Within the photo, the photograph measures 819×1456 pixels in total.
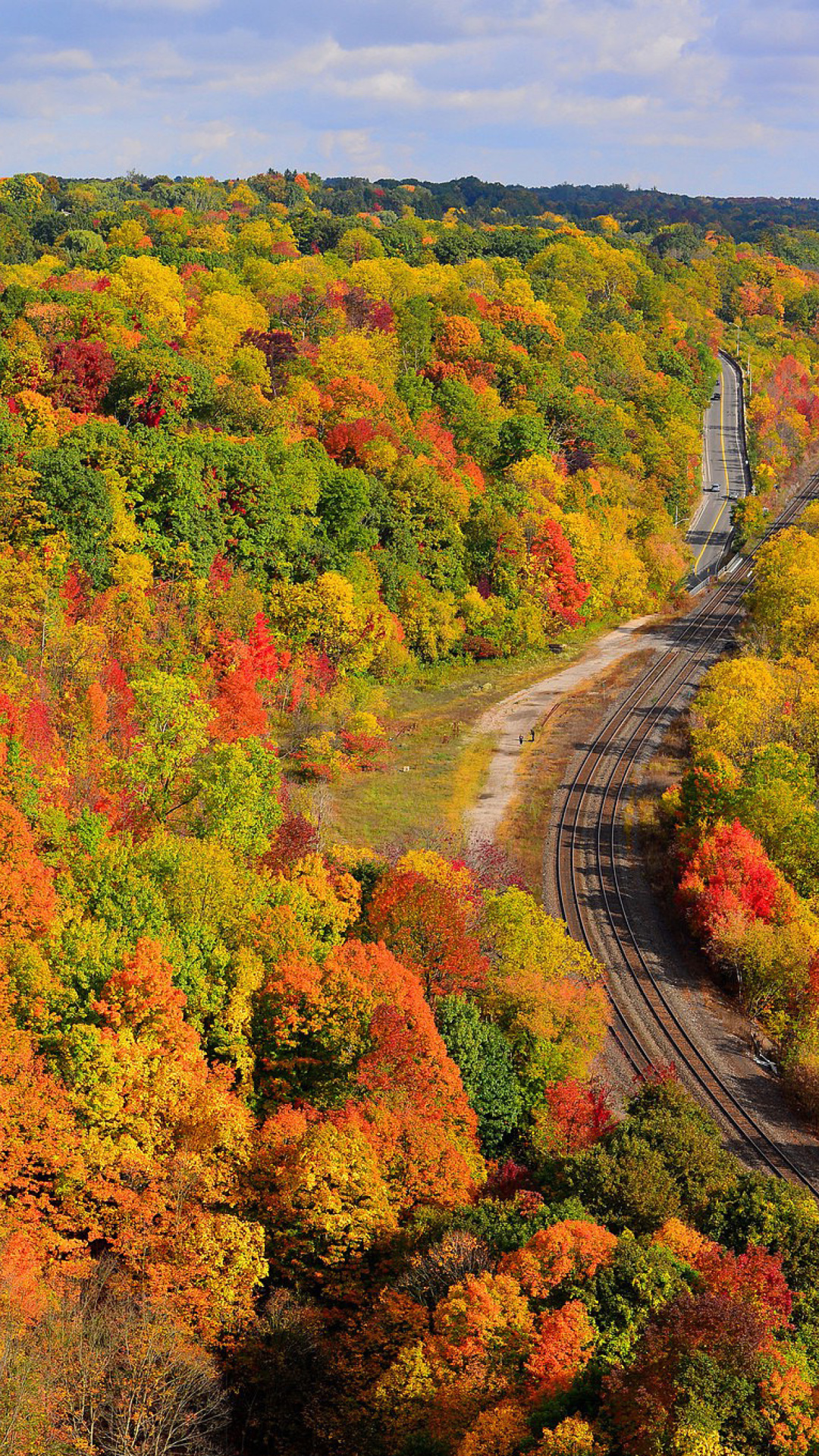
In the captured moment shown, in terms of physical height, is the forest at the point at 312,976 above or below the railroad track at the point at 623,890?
above

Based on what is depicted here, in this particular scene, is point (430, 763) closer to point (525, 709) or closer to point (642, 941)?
point (525, 709)

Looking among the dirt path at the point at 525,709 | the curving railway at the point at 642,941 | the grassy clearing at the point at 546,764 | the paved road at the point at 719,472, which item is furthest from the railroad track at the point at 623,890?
the paved road at the point at 719,472

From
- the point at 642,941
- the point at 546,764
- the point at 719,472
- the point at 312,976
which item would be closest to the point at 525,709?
the point at 546,764

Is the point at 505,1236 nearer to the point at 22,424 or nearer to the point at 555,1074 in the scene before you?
the point at 555,1074

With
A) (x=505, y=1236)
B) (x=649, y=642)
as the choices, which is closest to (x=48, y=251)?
(x=649, y=642)

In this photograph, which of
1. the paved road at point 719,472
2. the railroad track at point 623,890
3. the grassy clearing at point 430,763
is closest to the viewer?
the railroad track at point 623,890

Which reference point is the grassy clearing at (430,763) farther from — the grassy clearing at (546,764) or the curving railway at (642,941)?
the curving railway at (642,941)
